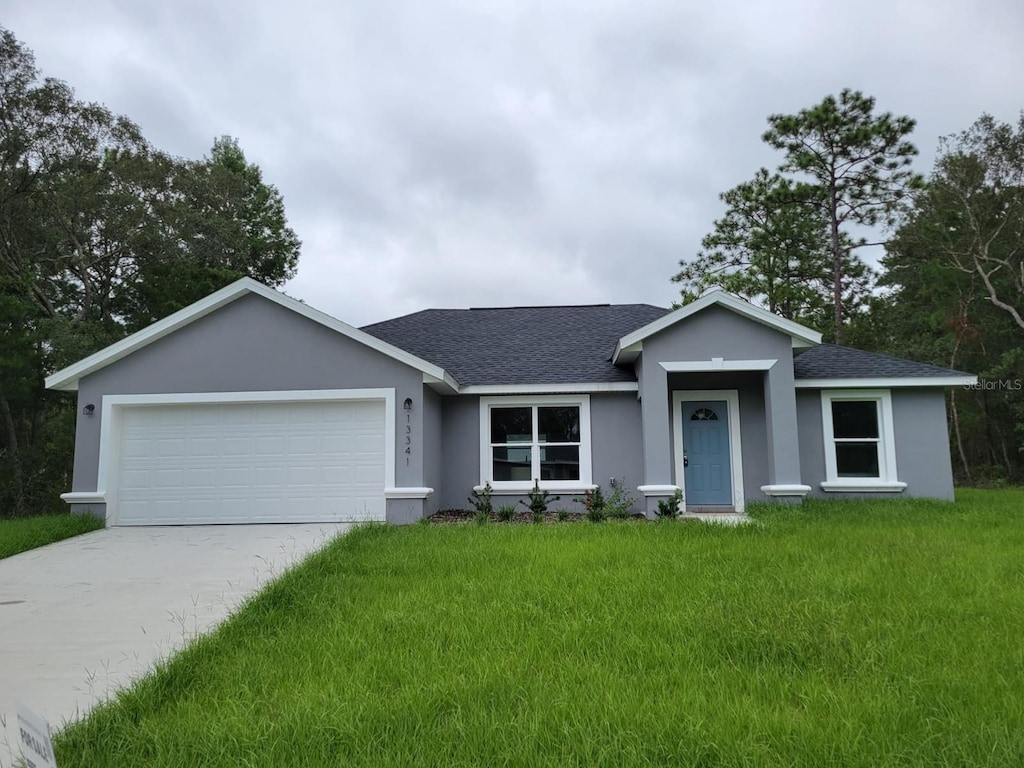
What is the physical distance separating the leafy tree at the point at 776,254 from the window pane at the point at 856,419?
14.3 m

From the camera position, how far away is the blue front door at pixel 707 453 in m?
12.4

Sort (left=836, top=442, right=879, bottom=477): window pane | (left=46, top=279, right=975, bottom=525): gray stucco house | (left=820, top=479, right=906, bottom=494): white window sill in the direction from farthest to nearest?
(left=836, top=442, right=879, bottom=477): window pane, (left=820, top=479, right=906, bottom=494): white window sill, (left=46, top=279, right=975, bottom=525): gray stucco house

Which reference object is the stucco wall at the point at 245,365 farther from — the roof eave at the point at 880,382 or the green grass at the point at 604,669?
the roof eave at the point at 880,382

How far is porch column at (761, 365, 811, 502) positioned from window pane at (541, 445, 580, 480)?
3.58m

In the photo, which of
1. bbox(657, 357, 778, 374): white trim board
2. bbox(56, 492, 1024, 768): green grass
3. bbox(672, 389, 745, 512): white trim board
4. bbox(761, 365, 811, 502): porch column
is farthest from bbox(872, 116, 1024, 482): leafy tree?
bbox(56, 492, 1024, 768): green grass

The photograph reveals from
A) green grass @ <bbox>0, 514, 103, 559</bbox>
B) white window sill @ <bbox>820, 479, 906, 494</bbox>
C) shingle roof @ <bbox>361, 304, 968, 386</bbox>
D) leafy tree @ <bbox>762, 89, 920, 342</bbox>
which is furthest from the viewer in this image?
leafy tree @ <bbox>762, 89, 920, 342</bbox>

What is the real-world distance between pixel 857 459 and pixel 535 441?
6.46 metres

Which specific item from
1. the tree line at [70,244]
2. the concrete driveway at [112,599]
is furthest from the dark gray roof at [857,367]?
the tree line at [70,244]

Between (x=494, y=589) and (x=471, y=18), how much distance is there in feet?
40.6

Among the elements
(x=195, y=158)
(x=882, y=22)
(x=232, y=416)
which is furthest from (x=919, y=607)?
(x=195, y=158)

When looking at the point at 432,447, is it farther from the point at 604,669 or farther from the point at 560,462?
the point at 604,669

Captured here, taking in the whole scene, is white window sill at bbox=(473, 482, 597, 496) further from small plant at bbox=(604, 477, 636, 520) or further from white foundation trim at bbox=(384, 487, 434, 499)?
white foundation trim at bbox=(384, 487, 434, 499)

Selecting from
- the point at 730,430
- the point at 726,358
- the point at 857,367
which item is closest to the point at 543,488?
Result: the point at 730,430

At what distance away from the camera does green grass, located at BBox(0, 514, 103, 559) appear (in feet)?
29.8
